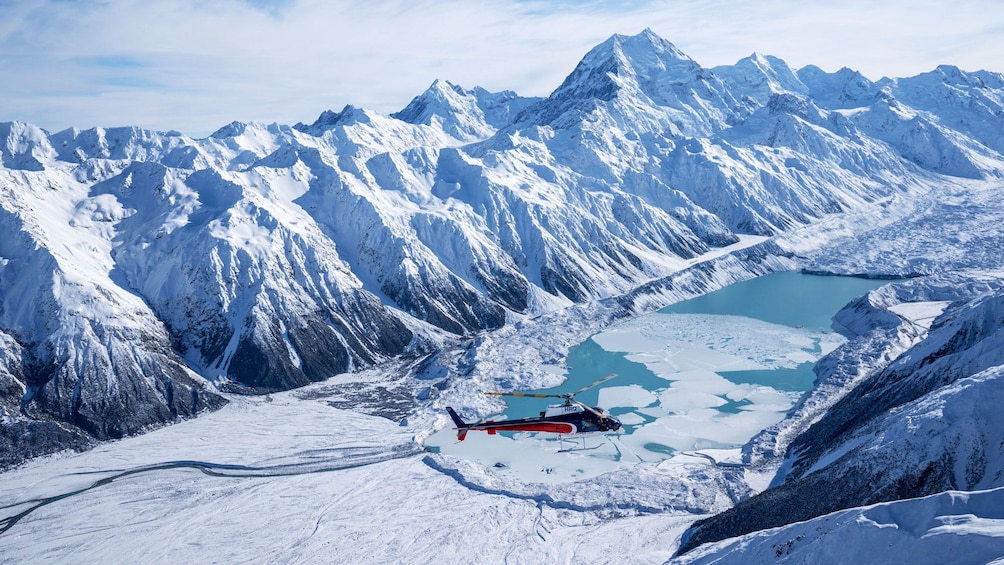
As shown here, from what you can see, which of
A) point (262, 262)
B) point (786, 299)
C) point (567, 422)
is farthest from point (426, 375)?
point (786, 299)

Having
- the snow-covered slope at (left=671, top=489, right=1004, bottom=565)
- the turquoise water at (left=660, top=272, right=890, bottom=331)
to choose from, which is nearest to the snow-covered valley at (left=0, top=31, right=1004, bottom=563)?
the snow-covered slope at (left=671, top=489, right=1004, bottom=565)

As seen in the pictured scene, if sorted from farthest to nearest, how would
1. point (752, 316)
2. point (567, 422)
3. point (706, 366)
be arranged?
1. point (752, 316)
2. point (706, 366)
3. point (567, 422)

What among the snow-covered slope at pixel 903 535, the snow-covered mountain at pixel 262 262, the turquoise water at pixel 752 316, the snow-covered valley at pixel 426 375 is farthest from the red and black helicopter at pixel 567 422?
the snow-covered mountain at pixel 262 262

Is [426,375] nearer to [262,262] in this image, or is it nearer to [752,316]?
[262,262]

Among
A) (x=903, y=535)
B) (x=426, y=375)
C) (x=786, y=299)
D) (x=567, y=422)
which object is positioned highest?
(x=903, y=535)

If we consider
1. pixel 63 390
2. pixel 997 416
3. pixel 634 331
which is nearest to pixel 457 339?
pixel 634 331

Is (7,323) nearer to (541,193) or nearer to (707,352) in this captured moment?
(707,352)

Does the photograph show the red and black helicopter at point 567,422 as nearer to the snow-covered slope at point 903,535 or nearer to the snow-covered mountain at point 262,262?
the snow-covered slope at point 903,535
